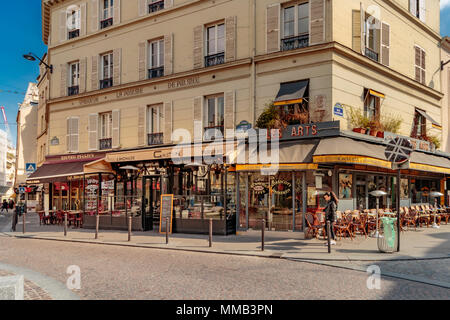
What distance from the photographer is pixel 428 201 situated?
1905 centimetres

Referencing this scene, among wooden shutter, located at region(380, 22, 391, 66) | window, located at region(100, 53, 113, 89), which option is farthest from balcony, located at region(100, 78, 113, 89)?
wooden shutter, located at region(380, 22, 391, 66)

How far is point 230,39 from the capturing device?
15461 mm

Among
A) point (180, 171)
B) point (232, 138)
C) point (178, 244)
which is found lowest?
point (178, 244)

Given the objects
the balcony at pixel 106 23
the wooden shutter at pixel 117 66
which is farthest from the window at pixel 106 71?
the balcony at pixel 106 23

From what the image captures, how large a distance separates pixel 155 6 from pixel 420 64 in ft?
42.0

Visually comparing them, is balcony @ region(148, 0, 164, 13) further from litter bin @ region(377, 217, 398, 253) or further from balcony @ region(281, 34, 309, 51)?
litter bin @ region(377, 217, 398, 253)

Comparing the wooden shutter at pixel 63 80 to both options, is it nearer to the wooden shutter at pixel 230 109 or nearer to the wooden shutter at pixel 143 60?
the wooden shutter at pixel 143 60

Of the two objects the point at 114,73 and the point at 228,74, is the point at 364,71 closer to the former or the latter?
the point at 228,74

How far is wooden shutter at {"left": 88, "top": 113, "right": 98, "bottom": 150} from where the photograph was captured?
1977 cm

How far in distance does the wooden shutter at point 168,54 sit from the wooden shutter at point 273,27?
4.73 m

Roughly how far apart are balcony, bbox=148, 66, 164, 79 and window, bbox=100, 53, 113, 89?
8.44 feet

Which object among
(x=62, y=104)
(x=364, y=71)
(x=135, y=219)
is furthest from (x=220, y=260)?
(x=62, y=104)

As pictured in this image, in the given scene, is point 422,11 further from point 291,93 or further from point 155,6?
point 155,6
